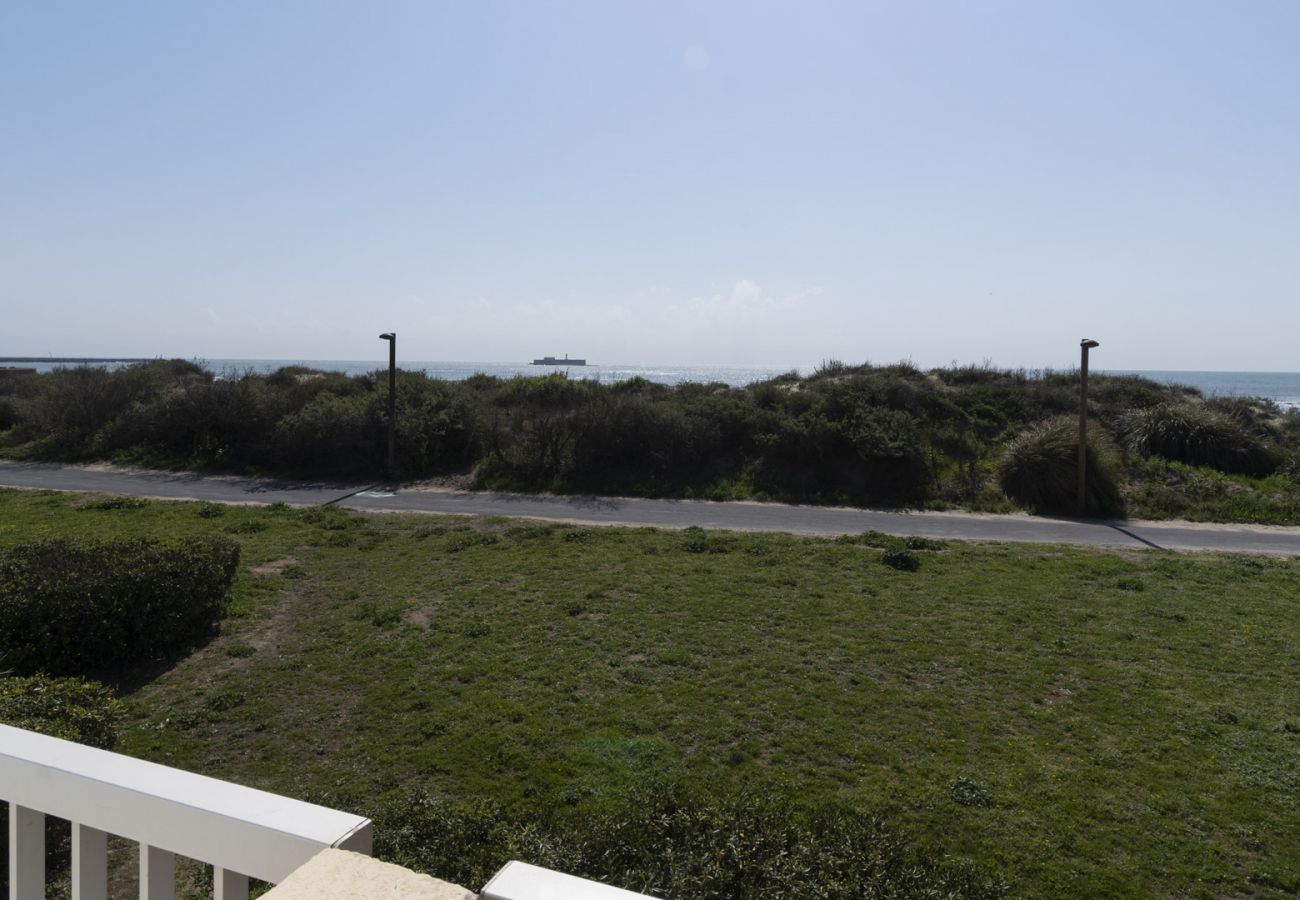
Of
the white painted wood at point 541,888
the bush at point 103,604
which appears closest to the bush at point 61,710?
the bush at point 103,604

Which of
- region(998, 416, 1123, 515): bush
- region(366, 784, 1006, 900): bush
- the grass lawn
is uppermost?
region(998, 416, 1123, 515): bush

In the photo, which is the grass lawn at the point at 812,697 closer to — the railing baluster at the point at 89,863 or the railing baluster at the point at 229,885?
the railing baluster at the point at 89,863

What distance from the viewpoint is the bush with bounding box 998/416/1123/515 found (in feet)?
55.6

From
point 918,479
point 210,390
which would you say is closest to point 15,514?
point 210,390

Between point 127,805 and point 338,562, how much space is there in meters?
10.1

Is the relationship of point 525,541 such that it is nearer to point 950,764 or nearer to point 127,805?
point 950,764

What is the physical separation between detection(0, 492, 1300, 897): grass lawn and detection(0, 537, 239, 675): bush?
418 millimetres

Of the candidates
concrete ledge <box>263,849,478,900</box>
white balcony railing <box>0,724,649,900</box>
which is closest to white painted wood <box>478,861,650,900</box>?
white balcony railing <box>0,724,649,900</box>

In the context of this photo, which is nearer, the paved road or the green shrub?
the green shrub

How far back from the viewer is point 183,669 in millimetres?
6965

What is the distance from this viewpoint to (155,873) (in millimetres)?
1474

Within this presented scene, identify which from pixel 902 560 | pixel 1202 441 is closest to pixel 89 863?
pixel 902 560

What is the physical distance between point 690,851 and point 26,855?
8.65 ft

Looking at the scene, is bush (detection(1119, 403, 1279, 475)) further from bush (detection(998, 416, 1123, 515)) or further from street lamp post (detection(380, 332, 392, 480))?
street lamp post (detection(380, 332, 392, 480))
